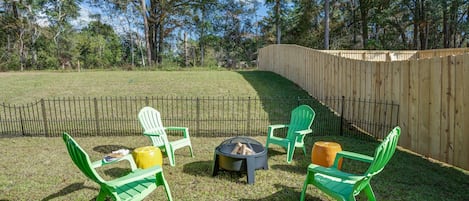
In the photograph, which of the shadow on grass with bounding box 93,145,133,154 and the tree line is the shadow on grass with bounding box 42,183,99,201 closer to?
the shadow on grass with bounding box 93,145,133,154

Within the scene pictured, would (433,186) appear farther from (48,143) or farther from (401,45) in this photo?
(401,45)

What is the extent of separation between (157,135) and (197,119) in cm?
178

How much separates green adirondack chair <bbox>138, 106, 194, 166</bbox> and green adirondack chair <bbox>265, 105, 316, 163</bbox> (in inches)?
57.0

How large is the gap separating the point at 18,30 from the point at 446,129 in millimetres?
27187

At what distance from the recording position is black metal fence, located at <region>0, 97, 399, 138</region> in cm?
625

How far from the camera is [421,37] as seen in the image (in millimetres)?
21000

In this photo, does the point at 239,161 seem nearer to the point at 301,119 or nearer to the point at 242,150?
the point at 242,150

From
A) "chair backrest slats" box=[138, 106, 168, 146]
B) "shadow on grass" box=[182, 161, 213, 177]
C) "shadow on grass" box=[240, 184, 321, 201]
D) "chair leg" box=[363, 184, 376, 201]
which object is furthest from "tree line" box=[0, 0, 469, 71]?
"chair leg" box=[363, 184, 376, 201]

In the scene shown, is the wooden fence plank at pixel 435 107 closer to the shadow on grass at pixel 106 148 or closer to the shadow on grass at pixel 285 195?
the shadow on grass at pixel 285 195

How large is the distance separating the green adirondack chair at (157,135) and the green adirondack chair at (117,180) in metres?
1.30

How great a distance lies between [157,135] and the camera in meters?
4.42

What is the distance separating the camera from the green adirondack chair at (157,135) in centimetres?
449

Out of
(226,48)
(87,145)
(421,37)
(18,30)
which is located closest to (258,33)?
(226,48)

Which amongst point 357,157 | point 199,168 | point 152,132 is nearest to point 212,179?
point 199,168
